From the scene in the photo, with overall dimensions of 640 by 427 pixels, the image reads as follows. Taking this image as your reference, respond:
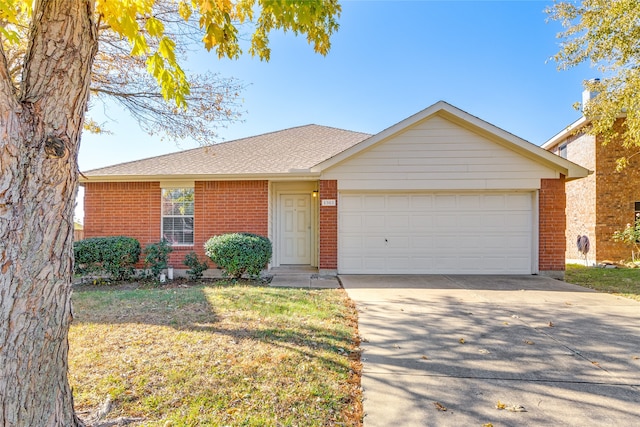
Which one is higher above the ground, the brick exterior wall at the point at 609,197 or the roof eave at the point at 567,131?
the roof eave at the point at 567,131

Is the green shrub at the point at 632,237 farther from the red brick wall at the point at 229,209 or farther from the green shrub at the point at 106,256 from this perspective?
the green shrub at the point at 106,256

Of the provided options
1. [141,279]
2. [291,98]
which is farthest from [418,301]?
[291,98]

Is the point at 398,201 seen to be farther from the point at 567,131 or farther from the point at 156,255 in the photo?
the point at 567,131

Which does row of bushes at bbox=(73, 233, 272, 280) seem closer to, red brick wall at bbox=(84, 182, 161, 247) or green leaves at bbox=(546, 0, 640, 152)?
red brick wall at bbox=(84, 182, 161, 247)

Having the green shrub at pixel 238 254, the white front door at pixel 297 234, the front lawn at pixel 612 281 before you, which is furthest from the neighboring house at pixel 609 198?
the green shrub at pixel 238 254

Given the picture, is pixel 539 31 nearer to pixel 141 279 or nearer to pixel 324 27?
pixel 324 27

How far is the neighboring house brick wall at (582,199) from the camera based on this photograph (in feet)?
43.0

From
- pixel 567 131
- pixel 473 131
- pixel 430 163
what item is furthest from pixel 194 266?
pixel 567 131

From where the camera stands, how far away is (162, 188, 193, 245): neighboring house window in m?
9.49

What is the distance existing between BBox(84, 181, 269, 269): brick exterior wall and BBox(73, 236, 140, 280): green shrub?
0.94 metres

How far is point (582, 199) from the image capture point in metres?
13.9

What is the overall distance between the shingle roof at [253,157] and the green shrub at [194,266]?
236 cm

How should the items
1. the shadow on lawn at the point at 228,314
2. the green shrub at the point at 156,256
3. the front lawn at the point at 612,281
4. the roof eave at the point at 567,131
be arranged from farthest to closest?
1. the roof eave at the point at 567,131
2. the green shrub at the point at 156,256
3. the front lawn at the point at 612,281
4. the shadow on lawn at the point at 228,314

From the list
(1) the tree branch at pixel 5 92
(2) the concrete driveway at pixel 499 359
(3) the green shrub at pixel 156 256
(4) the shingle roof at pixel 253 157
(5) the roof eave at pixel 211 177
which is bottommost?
(2) the concrete driveway at pixel 499 359
